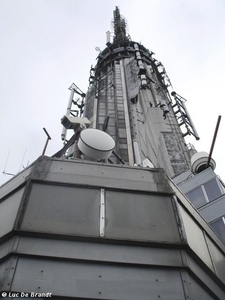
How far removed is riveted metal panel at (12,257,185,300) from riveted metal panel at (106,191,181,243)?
2.71 ft

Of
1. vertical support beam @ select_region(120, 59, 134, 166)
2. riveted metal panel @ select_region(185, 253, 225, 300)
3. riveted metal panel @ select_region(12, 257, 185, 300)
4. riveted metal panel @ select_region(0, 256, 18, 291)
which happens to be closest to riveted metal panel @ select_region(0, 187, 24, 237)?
riveted metal panel @ select_region(0, 256, 18, 291)

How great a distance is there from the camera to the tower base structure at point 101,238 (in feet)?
20.7

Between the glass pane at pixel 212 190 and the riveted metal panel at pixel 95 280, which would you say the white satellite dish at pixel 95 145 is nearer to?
the riveted metal panel at pixel 95 280

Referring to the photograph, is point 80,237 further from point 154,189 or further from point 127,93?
point 127,93

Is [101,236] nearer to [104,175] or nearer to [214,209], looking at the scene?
[104,175]

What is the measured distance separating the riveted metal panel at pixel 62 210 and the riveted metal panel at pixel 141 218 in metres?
0.41

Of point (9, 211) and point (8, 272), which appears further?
point (9, 211)

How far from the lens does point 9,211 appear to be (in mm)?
7789

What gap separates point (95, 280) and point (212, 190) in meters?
8.97

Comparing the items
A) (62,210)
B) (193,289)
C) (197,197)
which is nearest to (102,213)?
(62,210)

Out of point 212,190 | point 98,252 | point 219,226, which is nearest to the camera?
point 98,252

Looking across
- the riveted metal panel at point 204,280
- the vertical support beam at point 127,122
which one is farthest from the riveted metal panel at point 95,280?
the vertical support beam at point 127,122

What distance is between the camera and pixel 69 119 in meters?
13.8

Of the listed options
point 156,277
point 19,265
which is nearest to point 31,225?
point 19,265
